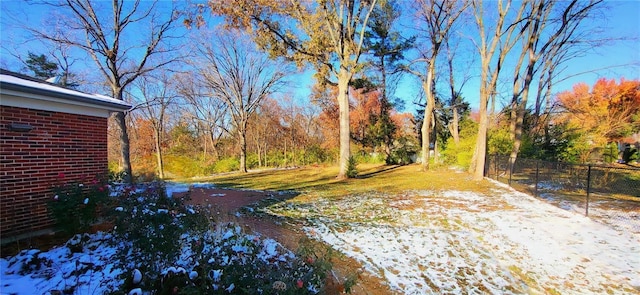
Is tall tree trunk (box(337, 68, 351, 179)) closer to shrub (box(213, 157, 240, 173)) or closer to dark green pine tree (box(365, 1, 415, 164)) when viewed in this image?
dark green pine tree (box(365, 1, 415, 164))

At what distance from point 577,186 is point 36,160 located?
47.3 feet

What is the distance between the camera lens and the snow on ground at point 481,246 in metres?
3.46

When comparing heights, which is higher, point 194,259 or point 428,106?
point 428,106

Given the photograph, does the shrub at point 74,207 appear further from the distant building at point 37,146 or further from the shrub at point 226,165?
the shrub at point 226,165

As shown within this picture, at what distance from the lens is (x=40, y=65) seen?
15578mm

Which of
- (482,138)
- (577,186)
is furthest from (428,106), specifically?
(577,186)

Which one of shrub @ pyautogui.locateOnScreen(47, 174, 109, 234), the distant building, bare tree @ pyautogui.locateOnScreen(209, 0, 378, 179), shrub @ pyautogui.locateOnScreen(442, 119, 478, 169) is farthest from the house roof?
shrub @ pyautogui.locateOnScreen(442, 119, 478, 169)

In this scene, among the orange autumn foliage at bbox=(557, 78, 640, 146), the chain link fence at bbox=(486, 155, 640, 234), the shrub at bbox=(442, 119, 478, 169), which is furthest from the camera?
the orange autumn foliage at bbox=(557, 78, 640, 146)

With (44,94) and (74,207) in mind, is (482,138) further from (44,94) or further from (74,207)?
(44,94)

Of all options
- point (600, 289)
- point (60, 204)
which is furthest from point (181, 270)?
point (600, 289)

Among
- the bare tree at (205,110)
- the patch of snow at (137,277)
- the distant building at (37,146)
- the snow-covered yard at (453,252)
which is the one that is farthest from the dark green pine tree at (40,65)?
the patch of snow at (137,277)

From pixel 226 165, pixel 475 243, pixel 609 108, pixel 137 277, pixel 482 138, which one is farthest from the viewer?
pixel 226 165

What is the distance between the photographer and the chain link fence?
23.2ft

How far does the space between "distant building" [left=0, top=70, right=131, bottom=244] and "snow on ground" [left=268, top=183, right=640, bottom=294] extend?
155 inches
